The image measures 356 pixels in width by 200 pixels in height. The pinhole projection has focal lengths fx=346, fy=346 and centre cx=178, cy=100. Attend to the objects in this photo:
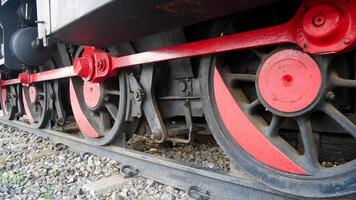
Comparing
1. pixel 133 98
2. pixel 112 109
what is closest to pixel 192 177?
pixel 133 98

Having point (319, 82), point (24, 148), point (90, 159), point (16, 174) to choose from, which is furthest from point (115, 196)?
point (24, 148)

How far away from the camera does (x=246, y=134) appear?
5.73 ft

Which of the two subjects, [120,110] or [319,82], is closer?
[319,82]

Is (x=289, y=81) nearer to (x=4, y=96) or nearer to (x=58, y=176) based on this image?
(x=58, y=176)

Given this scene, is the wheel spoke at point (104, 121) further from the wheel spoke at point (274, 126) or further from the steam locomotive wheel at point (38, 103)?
the wheel spoke at point (274, 126)

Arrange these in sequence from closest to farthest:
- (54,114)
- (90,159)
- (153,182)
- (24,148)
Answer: (153,182), (90,159), (24,148), (54,114)

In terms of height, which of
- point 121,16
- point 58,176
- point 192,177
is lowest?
point 58,176

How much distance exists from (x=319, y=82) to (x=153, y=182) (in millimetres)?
1299

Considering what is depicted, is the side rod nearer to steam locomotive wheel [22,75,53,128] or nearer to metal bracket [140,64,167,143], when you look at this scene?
metal bracket [140,64,167,143]

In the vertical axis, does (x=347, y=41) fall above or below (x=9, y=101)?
above

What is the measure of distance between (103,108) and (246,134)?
1.69 m

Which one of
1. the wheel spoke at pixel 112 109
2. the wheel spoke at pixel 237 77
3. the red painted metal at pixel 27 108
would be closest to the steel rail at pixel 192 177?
the wheel spoke at pixel 112 109

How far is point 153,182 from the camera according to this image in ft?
7.51

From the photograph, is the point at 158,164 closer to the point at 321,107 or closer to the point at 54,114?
the point at 321,107
